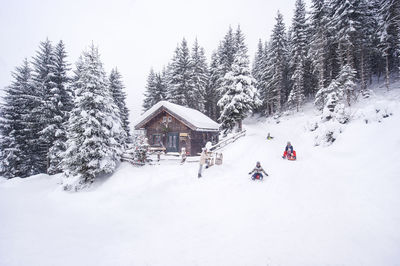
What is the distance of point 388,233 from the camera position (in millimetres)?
4250

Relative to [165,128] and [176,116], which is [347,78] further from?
[165,128]

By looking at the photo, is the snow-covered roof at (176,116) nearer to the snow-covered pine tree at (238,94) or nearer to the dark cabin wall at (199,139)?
the dark cabin wall at (199,139)

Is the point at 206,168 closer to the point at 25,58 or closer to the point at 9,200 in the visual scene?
the point at 9,200

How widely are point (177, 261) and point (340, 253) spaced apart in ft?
12.1

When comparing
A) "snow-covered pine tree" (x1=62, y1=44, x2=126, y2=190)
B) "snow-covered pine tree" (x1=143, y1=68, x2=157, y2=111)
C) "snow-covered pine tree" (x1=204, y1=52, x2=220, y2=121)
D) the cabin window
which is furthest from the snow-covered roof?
"snow-covered pine tree" (x1=204, y1=52, x2=220, y2=121)

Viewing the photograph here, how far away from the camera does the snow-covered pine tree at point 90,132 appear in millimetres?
12430

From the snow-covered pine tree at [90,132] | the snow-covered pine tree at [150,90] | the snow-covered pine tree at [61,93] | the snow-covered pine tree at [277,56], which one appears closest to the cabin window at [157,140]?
the snow-covered pine tree at [90,132]

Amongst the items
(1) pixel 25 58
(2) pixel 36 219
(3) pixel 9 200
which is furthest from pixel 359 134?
(1) pixel 25 58

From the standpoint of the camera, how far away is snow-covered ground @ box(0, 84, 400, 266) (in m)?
4.22

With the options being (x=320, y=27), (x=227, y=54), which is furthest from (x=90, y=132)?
(x=320, y=27)

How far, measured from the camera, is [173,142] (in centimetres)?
1905

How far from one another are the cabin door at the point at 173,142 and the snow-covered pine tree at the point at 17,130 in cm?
1371

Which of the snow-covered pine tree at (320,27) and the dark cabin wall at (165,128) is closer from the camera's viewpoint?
the dark cabin wall at (165,128)

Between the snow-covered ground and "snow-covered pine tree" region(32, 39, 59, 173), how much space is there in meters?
8.91
